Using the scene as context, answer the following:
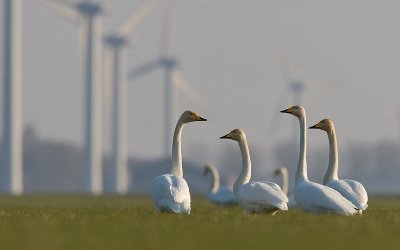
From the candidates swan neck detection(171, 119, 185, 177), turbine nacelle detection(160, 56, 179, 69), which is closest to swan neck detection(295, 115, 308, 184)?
swan neck detection(171, 119, 185, 177)

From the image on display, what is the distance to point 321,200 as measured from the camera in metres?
20.0

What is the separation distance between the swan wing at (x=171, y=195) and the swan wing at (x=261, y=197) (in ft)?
3.64

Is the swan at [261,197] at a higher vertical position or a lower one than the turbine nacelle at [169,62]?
lower

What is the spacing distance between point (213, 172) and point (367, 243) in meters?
26.8

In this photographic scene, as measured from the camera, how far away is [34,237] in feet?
46.4

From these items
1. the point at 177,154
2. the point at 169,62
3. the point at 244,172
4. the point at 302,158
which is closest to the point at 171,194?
the point at 244,172

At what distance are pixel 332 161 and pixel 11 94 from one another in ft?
206

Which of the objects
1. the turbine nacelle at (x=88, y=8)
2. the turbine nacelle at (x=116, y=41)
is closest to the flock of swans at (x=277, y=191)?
the turbine nacelle at (x=88, y=8)

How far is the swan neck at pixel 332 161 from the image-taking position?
78.4 feet

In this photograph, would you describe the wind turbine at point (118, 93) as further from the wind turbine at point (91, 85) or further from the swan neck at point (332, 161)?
the swan neck at point (332, 161)

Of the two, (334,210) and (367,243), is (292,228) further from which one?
(334,210)

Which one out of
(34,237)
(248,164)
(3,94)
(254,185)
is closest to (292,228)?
(34,237)

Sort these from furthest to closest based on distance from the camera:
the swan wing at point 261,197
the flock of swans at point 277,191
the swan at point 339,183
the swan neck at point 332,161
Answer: the swan neck at point 332,161, the swan at point 339,183, the swan wing at point 261,197, the flock of swans at point 277,191

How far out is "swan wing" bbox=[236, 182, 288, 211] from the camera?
21203 mm
